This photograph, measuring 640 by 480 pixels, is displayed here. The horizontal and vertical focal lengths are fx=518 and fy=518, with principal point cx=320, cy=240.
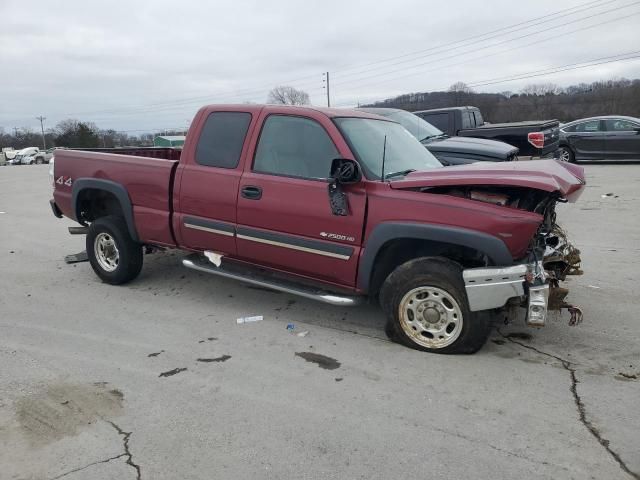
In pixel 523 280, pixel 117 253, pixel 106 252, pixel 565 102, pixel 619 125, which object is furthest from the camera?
pixel 565 102

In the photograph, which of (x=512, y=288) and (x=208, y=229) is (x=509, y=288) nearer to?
(x=512, y=288)

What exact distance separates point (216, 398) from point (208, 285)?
2.61 m

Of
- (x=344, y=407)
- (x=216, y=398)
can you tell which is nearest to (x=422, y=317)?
(x=344, y=407)

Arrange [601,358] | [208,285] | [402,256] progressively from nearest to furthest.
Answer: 1. [601,358]
2. [402,256]
3. [208,285]

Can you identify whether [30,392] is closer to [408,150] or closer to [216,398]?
[216,398]

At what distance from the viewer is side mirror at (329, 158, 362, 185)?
12.9 ft

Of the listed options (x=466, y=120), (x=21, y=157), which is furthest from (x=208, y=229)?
(x=21, y=157)

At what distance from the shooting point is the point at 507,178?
3564 millimetres

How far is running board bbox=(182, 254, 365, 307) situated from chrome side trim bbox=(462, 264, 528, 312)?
0.97 metres

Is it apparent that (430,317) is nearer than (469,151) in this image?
Yes

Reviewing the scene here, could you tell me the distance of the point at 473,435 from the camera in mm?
2955

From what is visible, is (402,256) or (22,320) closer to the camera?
(402,256)

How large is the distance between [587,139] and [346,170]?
602 inches

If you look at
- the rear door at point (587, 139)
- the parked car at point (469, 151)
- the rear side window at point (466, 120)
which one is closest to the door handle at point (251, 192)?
the parked car at point (469, 151)
